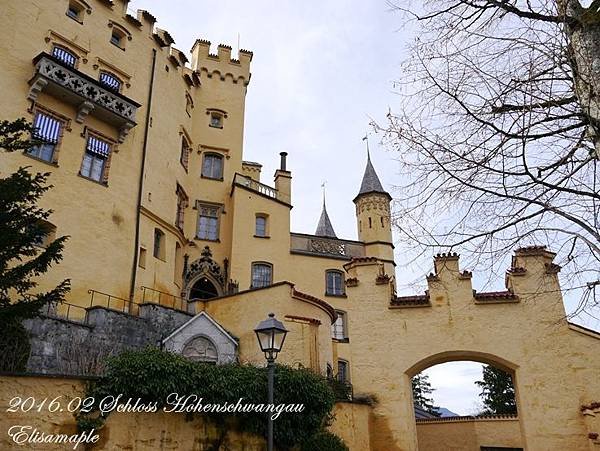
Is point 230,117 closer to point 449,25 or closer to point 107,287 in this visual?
point 107,287

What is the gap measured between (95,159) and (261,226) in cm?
955

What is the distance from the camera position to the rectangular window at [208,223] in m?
24.9

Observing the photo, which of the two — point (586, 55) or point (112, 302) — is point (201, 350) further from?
point (586, 55)

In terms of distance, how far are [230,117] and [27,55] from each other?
12158mm

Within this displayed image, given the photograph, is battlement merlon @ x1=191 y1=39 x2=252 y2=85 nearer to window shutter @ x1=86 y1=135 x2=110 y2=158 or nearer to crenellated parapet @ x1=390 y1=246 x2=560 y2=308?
window shutter @ x1=86 y1=135 x2=110 y2=158

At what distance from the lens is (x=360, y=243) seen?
2914 centimetres

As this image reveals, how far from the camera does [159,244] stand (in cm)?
2105

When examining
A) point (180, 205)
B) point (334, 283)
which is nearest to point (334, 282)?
point (334, 283)

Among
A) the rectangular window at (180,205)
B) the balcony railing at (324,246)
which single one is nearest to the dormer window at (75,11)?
the rectangular window at (180,205)

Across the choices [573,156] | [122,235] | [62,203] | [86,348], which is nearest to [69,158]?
[62,203]

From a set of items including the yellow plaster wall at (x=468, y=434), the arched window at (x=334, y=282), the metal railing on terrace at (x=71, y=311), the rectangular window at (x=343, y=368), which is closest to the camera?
the metal railing on terrace at (x=71, y=311)

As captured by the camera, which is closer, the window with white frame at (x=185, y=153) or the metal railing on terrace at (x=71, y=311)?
the metal railing on terrace at (x=71, y=311)

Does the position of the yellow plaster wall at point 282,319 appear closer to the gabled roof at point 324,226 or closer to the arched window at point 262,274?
the arched window at point 262,274

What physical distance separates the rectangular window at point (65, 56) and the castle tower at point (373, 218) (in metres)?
17.2
